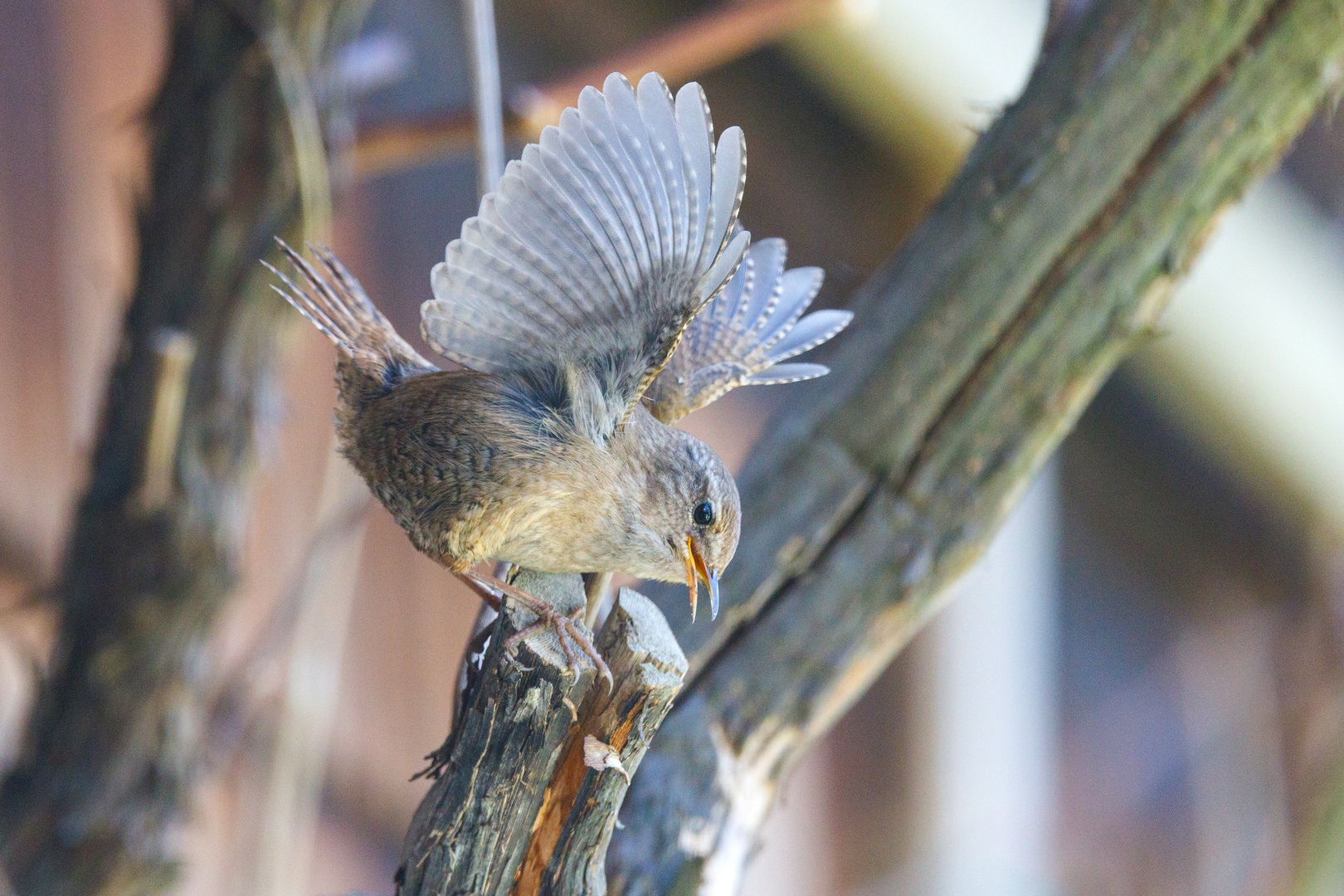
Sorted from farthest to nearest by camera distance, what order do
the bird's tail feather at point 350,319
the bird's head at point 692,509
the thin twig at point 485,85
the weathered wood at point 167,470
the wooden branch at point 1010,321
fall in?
the weathered wood at point 167,470, the wooden branch at point 1010,321, the thin twig at point 485,85, the bird's tail feather at point 350,319, the bird's head at point 692,509

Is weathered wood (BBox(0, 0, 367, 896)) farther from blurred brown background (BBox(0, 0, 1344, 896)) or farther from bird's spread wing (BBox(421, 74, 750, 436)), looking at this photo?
bird's spread wing (BBox(421, 74, 750, 436))

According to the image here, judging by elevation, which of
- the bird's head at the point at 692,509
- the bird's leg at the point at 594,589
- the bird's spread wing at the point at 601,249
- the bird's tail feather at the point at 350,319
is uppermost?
the bird's spread wing at the point at 601,249

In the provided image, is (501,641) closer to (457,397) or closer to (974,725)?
(457,397)

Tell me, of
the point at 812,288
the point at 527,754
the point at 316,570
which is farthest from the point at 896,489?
the point at 316,570

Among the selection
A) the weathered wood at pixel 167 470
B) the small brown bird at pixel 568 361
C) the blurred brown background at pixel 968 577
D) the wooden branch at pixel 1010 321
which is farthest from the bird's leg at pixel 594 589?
the weathered wood at pixel 167 470

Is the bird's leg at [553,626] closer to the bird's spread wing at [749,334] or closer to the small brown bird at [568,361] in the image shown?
the small brown bird at [568,361]

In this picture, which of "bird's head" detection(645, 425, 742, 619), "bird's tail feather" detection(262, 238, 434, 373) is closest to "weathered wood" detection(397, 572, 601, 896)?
"bird's head" detection(645, 425, 742, 619)
